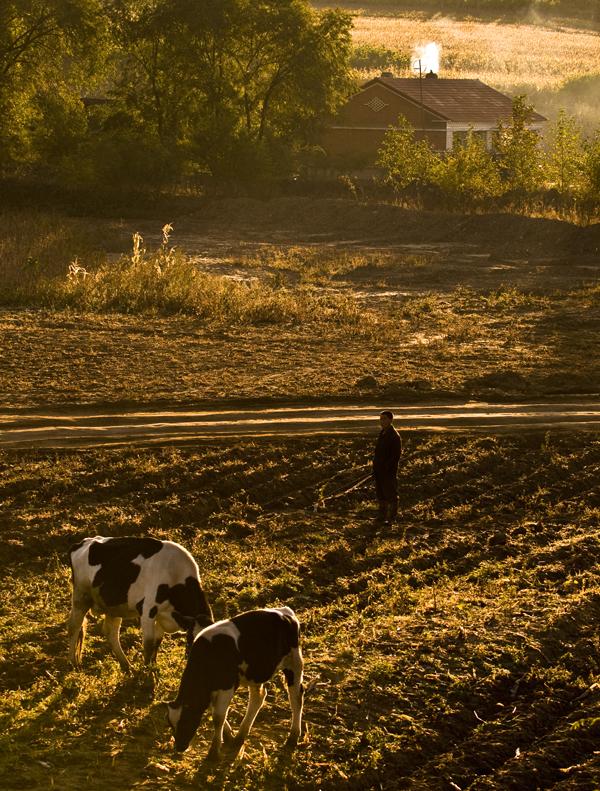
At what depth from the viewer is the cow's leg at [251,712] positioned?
1152 cm

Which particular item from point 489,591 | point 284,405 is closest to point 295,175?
point 284,405

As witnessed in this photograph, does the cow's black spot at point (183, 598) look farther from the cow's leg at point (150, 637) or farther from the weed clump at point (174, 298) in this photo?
the weed clump at point (174, 298)

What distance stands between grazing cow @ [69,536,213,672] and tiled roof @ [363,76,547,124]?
65.0 metres

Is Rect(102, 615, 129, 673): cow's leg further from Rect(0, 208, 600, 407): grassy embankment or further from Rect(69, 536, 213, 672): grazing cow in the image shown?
Rect(0, 208, 600, 407): grassy embankment

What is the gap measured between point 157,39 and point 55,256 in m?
28.0

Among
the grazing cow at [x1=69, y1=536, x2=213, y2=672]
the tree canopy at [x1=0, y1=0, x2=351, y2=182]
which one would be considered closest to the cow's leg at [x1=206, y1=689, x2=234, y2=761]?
the grazing cow at [x1=69, y1=536, x2=213, y2=672]

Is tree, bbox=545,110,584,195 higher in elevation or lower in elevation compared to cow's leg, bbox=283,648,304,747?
A: higher

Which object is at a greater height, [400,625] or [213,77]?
[213,77]

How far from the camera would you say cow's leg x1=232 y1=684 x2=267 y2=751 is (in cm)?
1152

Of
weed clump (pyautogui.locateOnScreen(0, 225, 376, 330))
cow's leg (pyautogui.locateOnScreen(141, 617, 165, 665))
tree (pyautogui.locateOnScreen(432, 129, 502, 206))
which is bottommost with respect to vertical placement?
cow's leg (pyautogui.locateOnScreen(141, 617, 165, 665))

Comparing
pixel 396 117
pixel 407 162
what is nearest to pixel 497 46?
pixel 396 117

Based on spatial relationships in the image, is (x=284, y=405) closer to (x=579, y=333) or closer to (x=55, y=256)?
(x=579, y=333)

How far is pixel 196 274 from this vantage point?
1457 inches

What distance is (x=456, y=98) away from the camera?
78938mm
